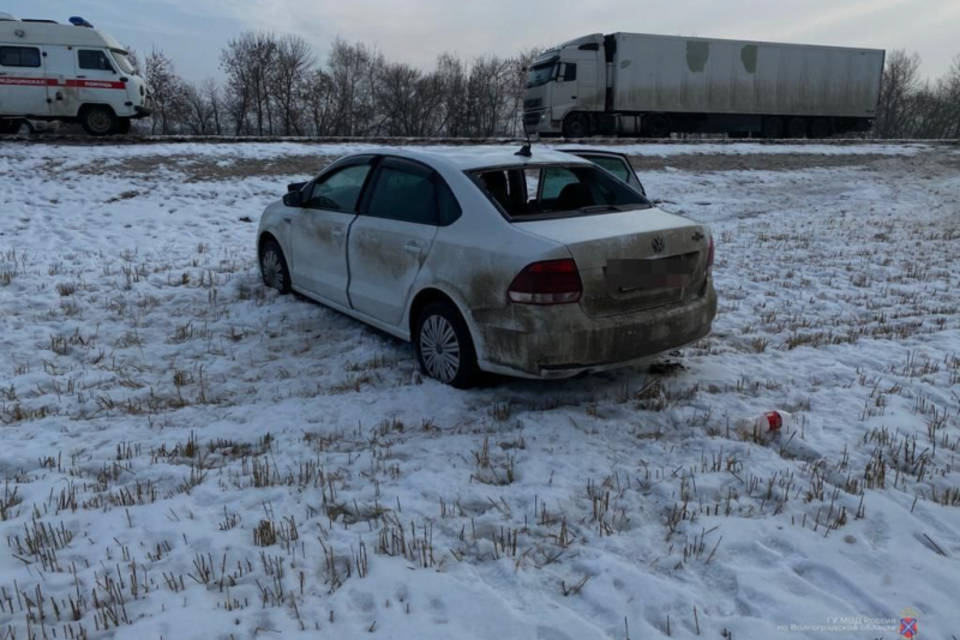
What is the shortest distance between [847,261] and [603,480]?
268 inches

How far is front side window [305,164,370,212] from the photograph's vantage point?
17.7ft

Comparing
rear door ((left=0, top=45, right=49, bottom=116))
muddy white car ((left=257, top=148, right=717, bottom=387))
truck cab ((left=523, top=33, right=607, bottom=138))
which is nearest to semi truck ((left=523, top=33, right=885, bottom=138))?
truck cab ((left=523, top=33, right=607, bottom=138))

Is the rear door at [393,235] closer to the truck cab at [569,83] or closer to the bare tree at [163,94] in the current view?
the truck cab at [569,83]

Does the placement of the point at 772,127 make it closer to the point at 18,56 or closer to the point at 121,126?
the point at 121,126

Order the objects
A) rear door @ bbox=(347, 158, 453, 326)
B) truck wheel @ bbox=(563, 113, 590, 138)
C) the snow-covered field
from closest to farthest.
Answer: the snow-covered field
rear door @ bbox=(347, 158, 453, 326)
truck wheel @ bbox=(563, 113, 590, 138)

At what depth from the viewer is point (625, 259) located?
4004 mm

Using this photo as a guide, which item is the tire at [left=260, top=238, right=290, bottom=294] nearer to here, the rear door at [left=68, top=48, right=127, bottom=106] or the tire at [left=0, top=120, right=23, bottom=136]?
the rear door at [left=68, top=48, right=127, bottom=106]

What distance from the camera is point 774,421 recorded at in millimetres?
3795

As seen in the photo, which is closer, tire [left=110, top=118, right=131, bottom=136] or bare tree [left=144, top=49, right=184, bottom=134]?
tire [left=110, top=118, right=131, bottom=136]

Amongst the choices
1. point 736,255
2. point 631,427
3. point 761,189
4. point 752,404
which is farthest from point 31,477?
point 761,189

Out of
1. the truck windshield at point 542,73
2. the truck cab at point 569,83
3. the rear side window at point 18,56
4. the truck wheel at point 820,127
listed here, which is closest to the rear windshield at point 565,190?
the rear side window at point 18,56

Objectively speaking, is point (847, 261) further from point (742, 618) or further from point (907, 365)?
point (742, 618)

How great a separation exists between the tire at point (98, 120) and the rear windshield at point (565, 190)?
1688cm

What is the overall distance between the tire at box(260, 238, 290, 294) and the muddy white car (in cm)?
99
